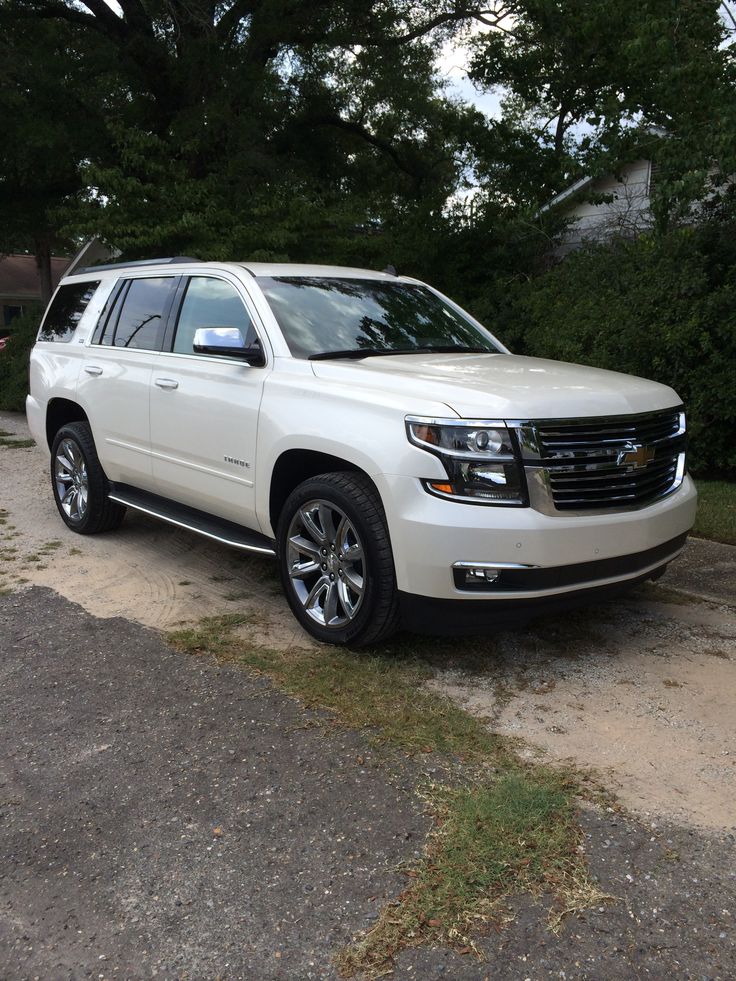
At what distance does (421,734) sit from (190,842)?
3.49 feet

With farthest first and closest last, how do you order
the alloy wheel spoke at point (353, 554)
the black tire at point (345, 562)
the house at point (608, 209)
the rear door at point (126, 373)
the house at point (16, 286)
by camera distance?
the house at point (16, 286), the house at point (608, 209), the rear door at point (126, 373), the alloy wheel spoke at point (353, 554), the black tire at point (345, 562)

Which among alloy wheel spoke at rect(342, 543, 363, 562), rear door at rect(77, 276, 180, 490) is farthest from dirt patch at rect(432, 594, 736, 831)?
rear door at rect(77, 276, 180, 490)

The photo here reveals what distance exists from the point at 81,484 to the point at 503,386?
382cm

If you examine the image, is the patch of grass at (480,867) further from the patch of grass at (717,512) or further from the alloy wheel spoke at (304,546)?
the patch of grass at (717,512)

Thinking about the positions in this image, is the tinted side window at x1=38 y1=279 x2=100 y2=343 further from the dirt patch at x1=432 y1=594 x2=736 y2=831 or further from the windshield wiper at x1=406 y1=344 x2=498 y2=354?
the dirt patch at x1=432 y1=594 x2=736 y2=831

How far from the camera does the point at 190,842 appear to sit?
2949mm

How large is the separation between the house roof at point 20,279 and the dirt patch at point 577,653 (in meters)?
45.5

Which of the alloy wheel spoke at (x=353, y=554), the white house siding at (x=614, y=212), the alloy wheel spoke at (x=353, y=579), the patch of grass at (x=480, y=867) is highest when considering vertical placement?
the white house siding at (x=614, y=212)

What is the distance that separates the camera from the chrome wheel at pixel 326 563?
4.30 meters

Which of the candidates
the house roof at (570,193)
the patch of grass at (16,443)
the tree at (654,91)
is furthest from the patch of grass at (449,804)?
the house roof at (570,193)

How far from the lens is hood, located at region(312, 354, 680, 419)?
155 inches

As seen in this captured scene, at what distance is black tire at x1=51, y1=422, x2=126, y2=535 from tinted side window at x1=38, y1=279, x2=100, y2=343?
31.6 inches

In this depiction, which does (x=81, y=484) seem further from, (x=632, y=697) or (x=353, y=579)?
(x=632, y=697)

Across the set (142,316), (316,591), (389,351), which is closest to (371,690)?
(316,591)
